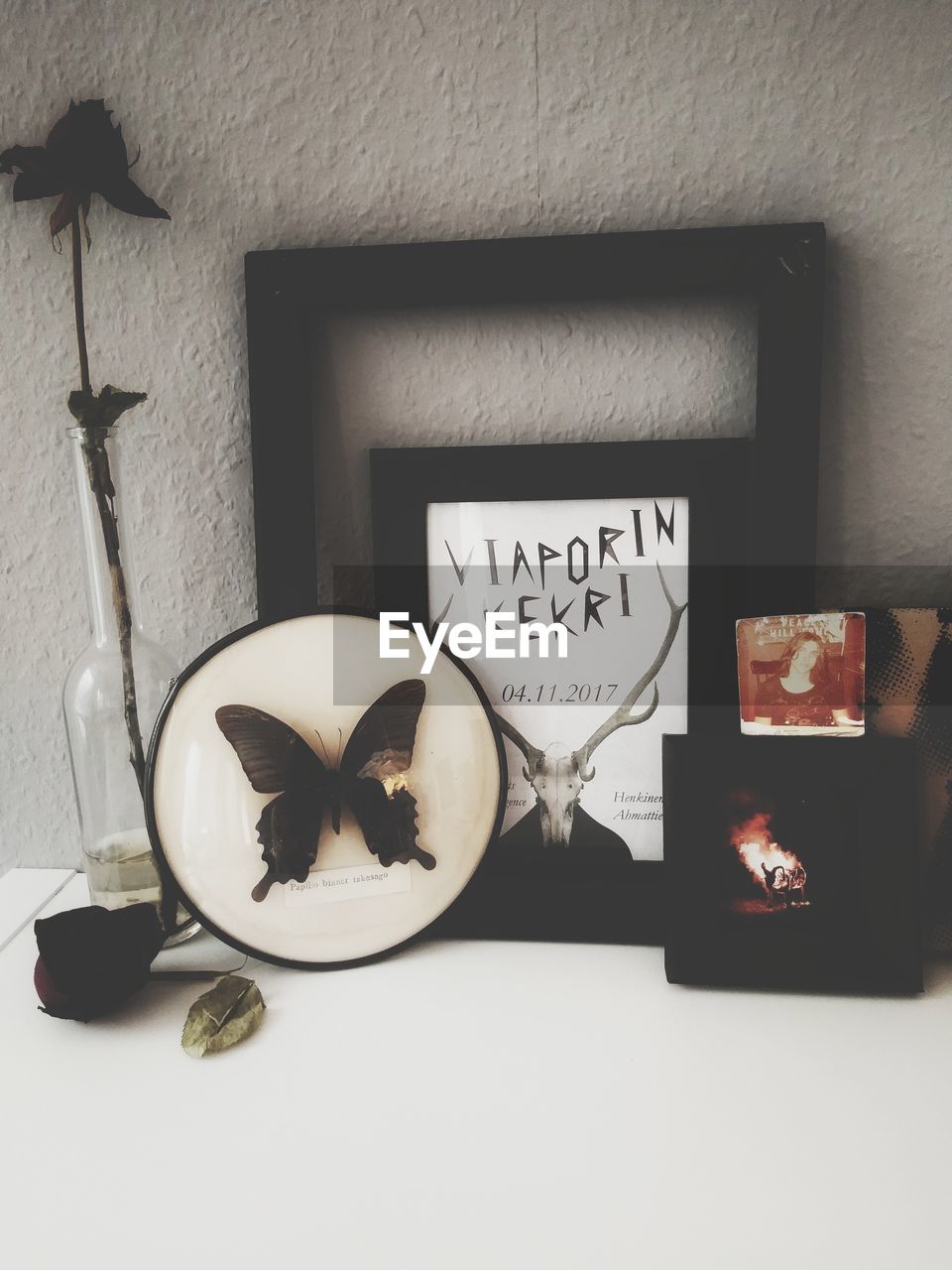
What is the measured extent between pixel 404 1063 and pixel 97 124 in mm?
750

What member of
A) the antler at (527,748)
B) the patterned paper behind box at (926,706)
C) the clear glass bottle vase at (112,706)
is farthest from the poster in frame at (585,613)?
the clear glass bottle vase at (112,706)

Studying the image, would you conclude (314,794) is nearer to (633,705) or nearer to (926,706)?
(633,705)

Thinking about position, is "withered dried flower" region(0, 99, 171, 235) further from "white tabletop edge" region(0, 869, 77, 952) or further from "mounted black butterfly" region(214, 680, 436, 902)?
"white tabletop edge" region(0, 869, 77, 952)

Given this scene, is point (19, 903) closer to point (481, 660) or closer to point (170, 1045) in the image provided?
point (170, 1045)

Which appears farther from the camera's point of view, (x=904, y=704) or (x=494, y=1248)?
(x=904, y=704)

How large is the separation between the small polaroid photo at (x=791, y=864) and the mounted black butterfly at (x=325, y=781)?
8.4 inches

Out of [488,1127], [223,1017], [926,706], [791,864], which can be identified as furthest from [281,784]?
[926,706]

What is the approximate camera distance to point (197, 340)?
0.77 meters

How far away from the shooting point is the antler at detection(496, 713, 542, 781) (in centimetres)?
74

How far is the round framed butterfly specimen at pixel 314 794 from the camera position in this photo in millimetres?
→ 665

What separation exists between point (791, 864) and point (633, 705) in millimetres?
182

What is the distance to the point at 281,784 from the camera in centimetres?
66

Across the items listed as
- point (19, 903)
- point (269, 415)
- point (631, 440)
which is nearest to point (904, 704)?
point (631, 440)

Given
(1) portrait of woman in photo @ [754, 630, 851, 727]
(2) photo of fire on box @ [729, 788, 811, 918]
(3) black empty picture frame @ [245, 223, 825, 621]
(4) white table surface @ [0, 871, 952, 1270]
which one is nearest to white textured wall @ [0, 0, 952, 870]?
(3) black empty picture frame @ [245, 223, 825, 621]
